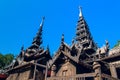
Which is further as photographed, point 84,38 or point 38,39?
point 38,39

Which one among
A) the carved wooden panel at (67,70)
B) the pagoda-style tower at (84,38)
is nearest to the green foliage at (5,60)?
the pagoda-style tower at (84,38)

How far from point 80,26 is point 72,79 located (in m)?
24.6

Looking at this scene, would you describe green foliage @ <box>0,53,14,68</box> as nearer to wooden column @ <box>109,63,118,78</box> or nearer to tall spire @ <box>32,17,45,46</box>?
tall spire @ <box>32,17,45,46</box>

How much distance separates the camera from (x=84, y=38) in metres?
37.6

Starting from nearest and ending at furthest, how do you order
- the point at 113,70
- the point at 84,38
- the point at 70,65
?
the point at 113,70
the point at 70,65
the point at 84,38

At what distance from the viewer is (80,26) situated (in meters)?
41.1

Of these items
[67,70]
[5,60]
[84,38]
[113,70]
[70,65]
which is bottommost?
[113,70]

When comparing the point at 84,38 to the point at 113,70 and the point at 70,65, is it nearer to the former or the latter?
the point at 70,65

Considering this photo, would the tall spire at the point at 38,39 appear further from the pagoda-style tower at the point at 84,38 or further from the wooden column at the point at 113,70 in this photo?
the wooden column at the point at 113,70

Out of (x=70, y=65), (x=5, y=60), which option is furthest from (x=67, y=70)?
(x=5, y=60)

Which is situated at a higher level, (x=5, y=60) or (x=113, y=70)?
(x=5, y=60)

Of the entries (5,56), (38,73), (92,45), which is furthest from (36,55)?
(5,56)

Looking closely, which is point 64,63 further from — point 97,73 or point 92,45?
point 92,45

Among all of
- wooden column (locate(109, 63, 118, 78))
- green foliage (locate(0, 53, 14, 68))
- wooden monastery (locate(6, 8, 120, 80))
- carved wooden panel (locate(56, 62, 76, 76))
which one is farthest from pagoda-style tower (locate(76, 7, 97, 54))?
green foliage (locate(0, 53, 14, 68))
